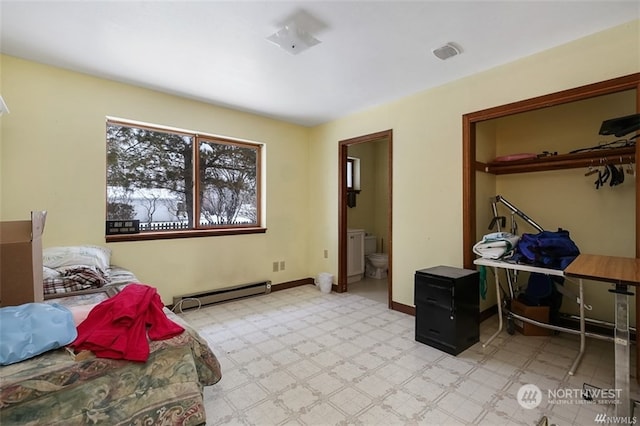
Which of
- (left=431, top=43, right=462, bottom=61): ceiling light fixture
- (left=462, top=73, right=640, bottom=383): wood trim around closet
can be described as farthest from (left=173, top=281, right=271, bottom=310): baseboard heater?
(left=431, top=43, right=462, bottom=61): ceiling light fixture

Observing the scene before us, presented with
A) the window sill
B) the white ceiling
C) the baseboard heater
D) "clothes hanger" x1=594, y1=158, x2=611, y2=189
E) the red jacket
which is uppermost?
the white ceiling

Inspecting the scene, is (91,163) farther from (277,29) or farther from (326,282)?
(326,282)

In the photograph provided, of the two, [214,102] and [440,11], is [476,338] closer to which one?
[440,11]

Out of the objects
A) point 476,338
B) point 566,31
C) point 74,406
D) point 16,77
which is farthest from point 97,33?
point 476,338

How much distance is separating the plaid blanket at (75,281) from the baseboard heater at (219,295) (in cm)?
114

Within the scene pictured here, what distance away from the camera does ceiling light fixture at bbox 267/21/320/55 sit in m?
2.07

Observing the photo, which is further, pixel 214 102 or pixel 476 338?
pixel 214 102

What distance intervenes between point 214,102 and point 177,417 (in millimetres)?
3320

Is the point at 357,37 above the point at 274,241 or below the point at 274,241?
above

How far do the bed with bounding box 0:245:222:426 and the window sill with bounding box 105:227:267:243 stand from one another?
6.56 feet

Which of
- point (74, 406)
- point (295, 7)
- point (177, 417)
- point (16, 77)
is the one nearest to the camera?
point (74, 406)

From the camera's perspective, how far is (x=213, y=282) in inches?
147

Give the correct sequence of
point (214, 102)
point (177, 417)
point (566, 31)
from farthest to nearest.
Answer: point (214, 102)
point (566, 31)
point (177, 417)

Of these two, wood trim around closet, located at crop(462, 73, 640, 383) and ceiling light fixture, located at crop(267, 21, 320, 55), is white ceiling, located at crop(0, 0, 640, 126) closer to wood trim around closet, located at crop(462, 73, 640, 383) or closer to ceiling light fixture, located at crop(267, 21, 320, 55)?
ceiling light fixture, located at crop(267, 21, 320, 55)
